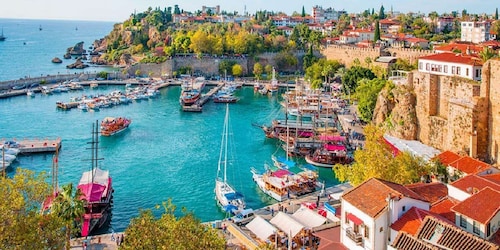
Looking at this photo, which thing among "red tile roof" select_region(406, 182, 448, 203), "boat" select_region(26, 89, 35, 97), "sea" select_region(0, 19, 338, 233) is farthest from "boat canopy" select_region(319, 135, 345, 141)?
"boat" select_region(26, 89, 35, 97)

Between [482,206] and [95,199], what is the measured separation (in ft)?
52.0

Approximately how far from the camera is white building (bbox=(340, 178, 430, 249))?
1451 centimetres

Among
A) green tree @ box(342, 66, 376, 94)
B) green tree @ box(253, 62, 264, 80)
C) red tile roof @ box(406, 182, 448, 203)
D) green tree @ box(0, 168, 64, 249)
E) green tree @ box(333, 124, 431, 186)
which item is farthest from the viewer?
green tree @ box(253, 62, 264, 80)

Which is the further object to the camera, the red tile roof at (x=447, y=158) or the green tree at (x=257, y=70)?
the green tree at (x=257, y=70)

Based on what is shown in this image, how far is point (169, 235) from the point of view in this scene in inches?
512

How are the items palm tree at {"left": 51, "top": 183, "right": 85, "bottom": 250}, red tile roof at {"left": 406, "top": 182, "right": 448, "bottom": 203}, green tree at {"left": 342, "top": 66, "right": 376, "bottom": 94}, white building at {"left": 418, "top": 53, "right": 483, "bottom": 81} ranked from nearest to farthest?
palm tree at {"left": 51, "top": 183, "right": 85, "bottom": 250} → red tile roof at {"left": 406, "top": 182, "right": 448, "bottom": 203} → white building at {"left": 418, "top": 53, "right": 483, "bottom": 81} → green tree at {"left": 342, "top": 66, "right": 376, "bottom": 94}

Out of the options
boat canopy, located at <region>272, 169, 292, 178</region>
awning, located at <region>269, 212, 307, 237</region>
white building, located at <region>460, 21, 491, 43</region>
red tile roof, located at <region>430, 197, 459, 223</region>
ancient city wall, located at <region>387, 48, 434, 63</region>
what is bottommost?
awning, located at <region>269, 212, 307, 237</region>

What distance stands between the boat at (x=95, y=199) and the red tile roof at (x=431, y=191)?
12477 mm

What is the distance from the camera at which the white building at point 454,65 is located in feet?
97.4

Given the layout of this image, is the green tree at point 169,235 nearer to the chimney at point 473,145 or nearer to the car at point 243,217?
the car at point 243,217

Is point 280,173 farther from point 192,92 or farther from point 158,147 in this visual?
point 192,92

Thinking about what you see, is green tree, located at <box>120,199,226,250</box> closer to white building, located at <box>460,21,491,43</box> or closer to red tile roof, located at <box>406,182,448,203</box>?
red tile roof, located at <box>406,182,448,203</box>

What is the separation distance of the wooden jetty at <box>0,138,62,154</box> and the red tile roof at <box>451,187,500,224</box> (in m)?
26.2

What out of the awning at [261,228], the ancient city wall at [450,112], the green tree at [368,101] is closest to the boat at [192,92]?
the green tree at [368,101]
